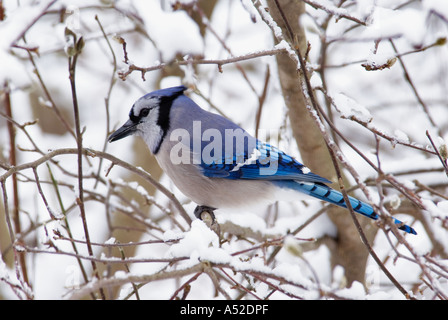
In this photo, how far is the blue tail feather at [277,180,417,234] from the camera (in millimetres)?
2344

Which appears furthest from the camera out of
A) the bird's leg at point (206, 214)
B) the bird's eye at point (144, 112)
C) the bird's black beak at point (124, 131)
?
the bird's eye at point (144, 112)

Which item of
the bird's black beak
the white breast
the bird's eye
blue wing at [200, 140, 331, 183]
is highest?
the bird's eye

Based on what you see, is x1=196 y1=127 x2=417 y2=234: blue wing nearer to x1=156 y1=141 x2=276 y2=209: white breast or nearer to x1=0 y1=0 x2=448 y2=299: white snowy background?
x1=156 y1=141 x2=276 y2=209: white breast

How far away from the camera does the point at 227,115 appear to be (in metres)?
3.94

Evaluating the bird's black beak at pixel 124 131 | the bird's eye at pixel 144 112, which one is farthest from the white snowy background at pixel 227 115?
the bird's eye at pixel 144 112

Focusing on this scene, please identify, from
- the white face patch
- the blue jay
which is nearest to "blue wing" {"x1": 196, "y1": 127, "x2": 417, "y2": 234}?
the blue jay

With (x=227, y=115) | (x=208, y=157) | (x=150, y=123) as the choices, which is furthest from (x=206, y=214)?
(x=227, y=115)

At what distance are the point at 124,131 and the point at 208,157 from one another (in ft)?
1.41

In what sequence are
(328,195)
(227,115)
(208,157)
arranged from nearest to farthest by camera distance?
(328,195) < (208,157) < (227,115)

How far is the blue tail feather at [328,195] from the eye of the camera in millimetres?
2344

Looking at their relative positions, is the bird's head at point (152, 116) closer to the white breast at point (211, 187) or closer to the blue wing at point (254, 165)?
the white breast at point (211, 187)

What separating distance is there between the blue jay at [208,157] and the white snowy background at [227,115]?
0.41 feet

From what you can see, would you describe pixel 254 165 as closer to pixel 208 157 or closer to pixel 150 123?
pixel 208 157
